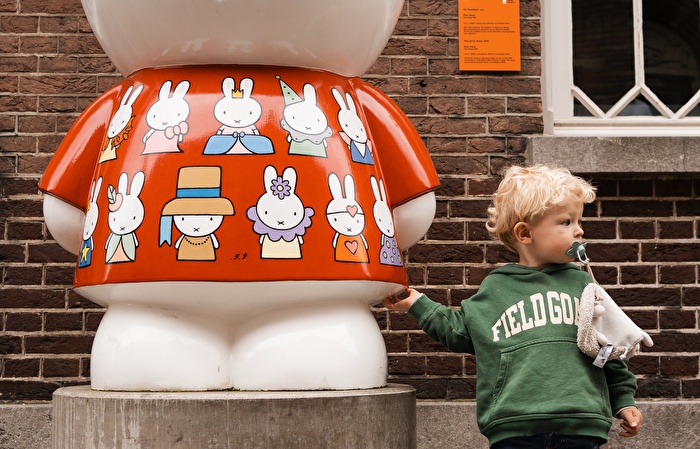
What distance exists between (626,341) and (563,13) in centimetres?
236

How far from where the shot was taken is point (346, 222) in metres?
2.72

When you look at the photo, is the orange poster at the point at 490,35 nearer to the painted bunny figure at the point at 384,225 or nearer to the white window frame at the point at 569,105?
the white window frame at the point at 569,105

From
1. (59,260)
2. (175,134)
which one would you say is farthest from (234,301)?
(59,260)

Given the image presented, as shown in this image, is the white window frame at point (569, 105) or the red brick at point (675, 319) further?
the white window frame at point (569, 105)

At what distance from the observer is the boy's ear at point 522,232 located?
110 inches

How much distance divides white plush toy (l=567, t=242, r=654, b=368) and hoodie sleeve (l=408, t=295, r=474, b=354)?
1.13 ft

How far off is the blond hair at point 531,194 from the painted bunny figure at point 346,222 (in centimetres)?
42

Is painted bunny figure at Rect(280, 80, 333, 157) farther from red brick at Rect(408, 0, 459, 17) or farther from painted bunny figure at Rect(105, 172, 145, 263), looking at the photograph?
red brick at Rect(408, 0, 459, 17)

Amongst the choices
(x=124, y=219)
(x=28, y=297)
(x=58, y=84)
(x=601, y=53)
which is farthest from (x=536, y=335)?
(x=58, y=84)

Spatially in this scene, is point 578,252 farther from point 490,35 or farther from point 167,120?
point 490,35

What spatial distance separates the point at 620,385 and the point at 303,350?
2.99ft

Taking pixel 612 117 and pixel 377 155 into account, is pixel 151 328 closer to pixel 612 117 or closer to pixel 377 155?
pixel 377 155

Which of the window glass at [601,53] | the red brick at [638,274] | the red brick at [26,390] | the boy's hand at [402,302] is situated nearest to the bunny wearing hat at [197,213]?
the boy's hand at [402,302]

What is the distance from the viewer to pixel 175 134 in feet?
8.86
